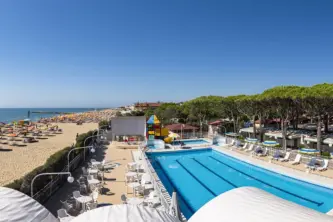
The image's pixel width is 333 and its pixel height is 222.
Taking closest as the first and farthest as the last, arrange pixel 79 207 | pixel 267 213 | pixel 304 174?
pixel 267 213, pixel 79 207, pixel 304 174

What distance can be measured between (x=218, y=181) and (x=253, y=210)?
11.2 meters

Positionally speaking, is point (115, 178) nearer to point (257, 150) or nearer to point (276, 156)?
point (276, 156)

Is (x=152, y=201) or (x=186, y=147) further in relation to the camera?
(x=186, y=147)

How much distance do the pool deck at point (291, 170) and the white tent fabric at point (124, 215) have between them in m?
11.8

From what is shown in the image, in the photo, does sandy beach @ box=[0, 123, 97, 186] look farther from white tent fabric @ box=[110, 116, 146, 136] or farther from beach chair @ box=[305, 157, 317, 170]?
beach chair @ box=[305, 157, 317, 170]

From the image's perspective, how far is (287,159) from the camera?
16.0 meters

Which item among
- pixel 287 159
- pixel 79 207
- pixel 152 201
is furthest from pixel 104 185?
pixel 287 159

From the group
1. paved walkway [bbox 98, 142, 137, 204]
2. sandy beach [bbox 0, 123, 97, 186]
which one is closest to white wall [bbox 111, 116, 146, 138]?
paved walkway [bbox 98, 142, 137, 204]

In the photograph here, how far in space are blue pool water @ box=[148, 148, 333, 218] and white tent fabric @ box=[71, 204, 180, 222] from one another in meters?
7.03

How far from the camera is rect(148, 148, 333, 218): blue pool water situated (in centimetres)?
1138

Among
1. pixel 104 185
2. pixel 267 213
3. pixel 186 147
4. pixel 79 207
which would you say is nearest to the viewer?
pixel 267 213

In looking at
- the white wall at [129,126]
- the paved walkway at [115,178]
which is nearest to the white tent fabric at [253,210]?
the paved walkway at [115,178]

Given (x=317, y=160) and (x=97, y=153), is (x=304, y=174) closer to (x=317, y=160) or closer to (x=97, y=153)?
(x=317, y=160)

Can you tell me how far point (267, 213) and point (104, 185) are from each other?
991 centimetres
